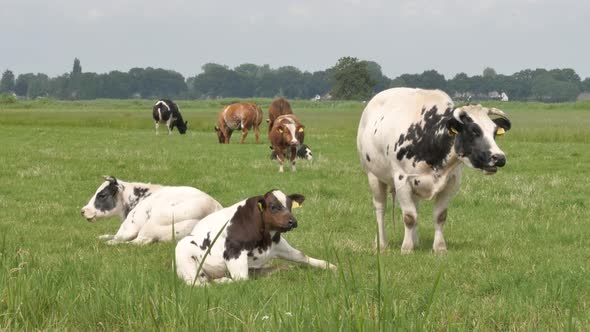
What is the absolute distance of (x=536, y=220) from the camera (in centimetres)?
1236

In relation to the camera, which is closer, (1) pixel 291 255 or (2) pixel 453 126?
(1) pixel 291 255

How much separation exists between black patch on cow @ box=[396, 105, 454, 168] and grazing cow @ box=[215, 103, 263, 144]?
24.2m

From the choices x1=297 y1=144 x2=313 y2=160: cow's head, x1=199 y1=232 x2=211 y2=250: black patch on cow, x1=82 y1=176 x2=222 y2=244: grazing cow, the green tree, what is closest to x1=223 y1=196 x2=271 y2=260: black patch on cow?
x1=199 y1=232 x2=211 y2=250: black patch on cow

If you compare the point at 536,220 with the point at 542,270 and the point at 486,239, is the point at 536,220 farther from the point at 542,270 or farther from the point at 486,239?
the point at 542,270

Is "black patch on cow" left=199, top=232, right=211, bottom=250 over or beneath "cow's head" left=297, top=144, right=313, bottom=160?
over

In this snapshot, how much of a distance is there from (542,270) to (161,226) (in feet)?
17.2

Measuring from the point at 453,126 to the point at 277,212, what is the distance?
2.61m

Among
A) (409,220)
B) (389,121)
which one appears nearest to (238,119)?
(389,121)

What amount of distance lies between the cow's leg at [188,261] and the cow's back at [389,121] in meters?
3.09

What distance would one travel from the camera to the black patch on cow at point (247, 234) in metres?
7.95

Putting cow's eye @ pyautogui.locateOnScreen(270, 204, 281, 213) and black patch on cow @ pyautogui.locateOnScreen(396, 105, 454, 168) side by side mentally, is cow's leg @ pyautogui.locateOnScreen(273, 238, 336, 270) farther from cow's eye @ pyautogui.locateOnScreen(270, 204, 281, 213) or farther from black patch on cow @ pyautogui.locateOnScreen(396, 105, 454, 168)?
black patch on cow @ pyautogui.locateOnScreen(396, 105, 454, 168)

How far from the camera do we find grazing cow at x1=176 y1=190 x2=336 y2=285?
785 cm

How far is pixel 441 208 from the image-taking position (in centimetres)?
984

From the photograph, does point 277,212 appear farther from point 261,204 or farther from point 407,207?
point 407,207
